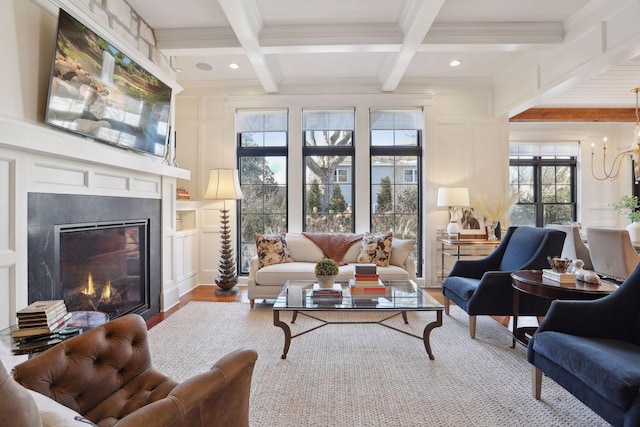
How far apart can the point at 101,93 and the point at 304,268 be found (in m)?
2.41

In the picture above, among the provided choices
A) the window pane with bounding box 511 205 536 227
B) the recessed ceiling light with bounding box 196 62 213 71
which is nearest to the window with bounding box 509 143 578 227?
the window pane with bounding box 511 205 536 227

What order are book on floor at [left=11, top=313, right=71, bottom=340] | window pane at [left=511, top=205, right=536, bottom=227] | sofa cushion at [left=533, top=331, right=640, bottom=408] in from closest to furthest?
1. sofa cushion at [left=533, top=331, right=640, bottom=408]
2. book on floor at [left=11, top=313, right=71, bottom=340]
3. window pane at [left=511, top=205, right=536, bottom=227]

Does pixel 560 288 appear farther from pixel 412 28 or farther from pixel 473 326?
pixel 412 28

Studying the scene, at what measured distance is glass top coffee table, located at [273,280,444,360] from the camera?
236 centimetres

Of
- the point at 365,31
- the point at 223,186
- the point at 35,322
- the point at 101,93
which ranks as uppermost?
the point at 365,31

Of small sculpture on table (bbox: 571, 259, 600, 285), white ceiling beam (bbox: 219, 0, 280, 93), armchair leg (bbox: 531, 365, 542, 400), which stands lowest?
armchair leg (bbox: 531, 365, 542, 400)

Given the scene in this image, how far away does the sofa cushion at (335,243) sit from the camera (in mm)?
4098

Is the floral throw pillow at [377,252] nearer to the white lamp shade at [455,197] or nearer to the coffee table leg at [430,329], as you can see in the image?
the white lamp shade at [455,197]

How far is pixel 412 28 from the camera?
297 centimetres

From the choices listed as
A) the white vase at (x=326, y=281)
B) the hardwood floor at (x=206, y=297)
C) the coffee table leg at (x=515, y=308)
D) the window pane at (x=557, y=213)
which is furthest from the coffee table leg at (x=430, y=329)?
the window pane at (x=557, y=213)

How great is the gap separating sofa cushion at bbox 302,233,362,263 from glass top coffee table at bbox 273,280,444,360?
1103 millimetres

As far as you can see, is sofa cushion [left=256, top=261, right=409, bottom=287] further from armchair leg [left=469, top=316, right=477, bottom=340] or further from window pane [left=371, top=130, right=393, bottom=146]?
window pane [left=371, top=130, right=393, bottom=146]

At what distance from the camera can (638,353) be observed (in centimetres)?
157

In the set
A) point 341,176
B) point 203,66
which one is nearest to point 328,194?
point 341,176
